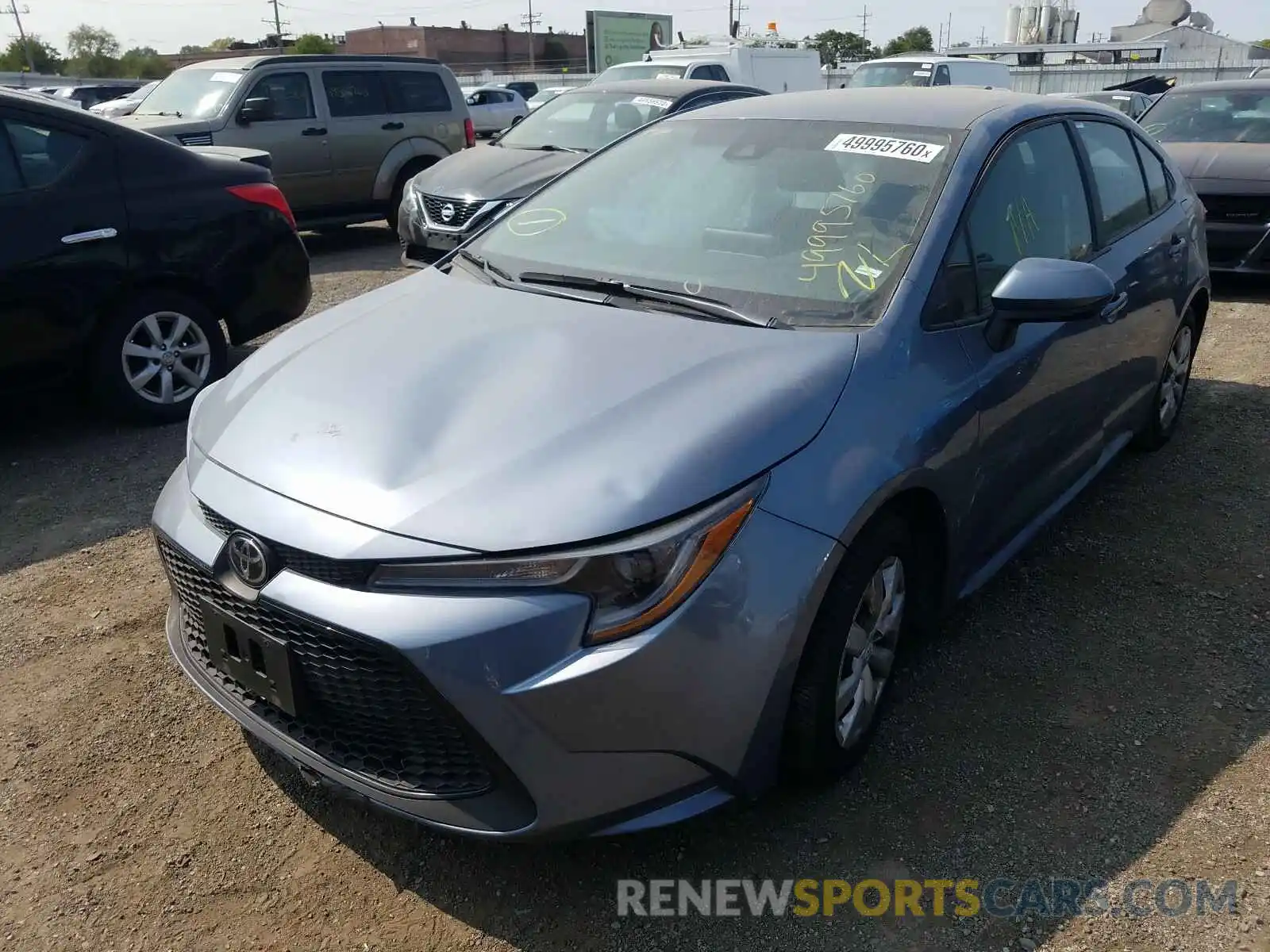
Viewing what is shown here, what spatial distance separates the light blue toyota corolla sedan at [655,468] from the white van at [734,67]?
10.4 metres

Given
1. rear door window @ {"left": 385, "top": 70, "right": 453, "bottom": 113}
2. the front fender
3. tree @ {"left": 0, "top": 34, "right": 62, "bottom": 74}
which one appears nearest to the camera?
the front fender

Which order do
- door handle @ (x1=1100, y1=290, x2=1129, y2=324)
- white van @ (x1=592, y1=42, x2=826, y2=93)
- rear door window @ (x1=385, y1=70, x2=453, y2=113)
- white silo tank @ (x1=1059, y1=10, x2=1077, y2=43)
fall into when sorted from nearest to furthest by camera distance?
door handle @ (x1=1100, y1=290, x2=1129, y2=324) → rear door window @ (x1=385, y1=70, x2=453, y2=113) → white van @ (x1=592, y1=42, x2=826, y2=93) → white silo tank @ (x1=1059, y1=10, x2=1077, y2=43)

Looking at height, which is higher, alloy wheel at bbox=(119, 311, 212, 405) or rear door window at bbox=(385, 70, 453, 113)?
rear door window at bbox=(385, 70, 453, 113)

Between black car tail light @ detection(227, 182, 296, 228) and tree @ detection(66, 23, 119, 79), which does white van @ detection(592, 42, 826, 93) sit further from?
tree @ detection(66, 23, 119, 79)

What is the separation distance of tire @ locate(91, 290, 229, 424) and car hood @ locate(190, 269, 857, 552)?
2441 millimetres

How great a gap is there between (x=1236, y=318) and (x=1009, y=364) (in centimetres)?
549

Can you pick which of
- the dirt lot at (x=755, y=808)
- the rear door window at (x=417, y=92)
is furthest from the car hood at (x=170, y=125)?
the dirt lot at (x=755, y=808)

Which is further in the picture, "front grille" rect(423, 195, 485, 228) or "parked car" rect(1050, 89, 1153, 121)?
"parked car" rect(1050, 89, 1153, 121)

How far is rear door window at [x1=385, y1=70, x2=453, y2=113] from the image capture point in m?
10.6

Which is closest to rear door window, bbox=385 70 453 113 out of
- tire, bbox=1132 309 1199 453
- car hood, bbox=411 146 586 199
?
car hood, bbox=411 146 586 199

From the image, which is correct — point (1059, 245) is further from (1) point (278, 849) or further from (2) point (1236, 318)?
(2) point (1236, 318)

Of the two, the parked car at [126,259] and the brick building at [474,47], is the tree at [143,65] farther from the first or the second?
the parked car at [126,259]

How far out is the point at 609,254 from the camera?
3.08 meters

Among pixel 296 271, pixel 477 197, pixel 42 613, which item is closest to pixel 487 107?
pixel 477 197
